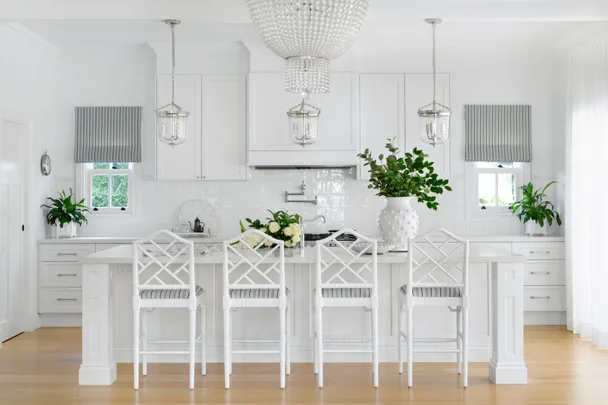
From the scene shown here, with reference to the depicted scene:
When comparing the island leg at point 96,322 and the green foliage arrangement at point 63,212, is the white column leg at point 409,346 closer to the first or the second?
the island leg at point 96,322

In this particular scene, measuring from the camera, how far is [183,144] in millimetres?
6492

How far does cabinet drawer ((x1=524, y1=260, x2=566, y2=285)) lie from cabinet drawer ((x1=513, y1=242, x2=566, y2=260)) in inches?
2.3

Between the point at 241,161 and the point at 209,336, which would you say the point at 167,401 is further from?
the point at 241,161

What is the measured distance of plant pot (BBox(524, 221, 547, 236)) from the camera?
664 cm

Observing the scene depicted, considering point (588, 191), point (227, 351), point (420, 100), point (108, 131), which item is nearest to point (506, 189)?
point (588, 191)

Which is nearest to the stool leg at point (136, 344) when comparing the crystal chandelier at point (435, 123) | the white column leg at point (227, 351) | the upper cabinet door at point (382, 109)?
the white column leg at point (227, 351)

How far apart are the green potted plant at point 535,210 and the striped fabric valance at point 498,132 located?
379 mm

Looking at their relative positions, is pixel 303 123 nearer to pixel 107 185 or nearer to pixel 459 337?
pixel 459 337

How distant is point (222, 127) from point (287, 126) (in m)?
0.65

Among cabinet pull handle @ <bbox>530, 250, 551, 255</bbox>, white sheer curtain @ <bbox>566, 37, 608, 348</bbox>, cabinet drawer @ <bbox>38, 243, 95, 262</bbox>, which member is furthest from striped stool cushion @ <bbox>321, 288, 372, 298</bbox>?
cabinet drawer @ <bbox>38, 243, 95, 262</bbox>

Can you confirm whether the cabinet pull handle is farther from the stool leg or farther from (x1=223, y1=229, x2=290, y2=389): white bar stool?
the stool leg

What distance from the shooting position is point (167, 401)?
400 cm

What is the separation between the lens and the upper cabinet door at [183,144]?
6469 mm

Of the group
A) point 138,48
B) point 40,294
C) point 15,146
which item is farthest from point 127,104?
point 40,294
